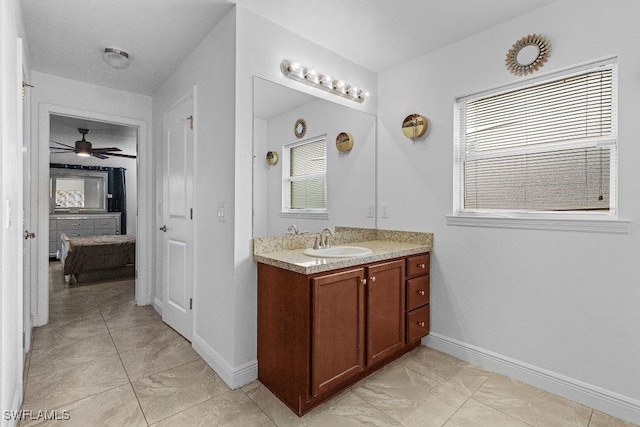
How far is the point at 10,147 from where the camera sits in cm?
150

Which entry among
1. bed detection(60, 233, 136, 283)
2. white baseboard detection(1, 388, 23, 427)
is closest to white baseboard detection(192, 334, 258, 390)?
white baseboard detection(1, 388, 23, 427)

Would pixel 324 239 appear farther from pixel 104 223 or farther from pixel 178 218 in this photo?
pixel 104 223

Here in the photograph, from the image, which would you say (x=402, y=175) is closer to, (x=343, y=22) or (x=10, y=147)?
(x=343, y=22)

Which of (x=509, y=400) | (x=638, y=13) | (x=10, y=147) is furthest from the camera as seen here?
(x=509, y=400)

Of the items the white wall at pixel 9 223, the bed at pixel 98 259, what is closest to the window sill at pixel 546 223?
the white wall at pixel 9 223

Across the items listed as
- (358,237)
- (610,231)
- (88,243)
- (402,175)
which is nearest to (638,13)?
(610,231)

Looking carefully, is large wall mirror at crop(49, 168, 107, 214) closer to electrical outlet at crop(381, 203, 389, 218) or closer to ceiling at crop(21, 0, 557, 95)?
ceiling at crop(21, 0, 557, 95)

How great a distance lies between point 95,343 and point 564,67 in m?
4.04

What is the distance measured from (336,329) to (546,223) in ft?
4.96

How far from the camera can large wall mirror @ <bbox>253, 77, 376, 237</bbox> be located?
224cm

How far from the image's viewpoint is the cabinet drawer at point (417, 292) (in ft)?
8.07

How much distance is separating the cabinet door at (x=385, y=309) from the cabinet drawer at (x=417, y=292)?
0.32 ft

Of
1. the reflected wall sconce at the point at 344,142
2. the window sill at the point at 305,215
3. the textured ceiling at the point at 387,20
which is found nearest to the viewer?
the textured ceiling at the point at 387,20

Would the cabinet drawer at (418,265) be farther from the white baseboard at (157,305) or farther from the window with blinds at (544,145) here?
the white baseboard at (157,305)
